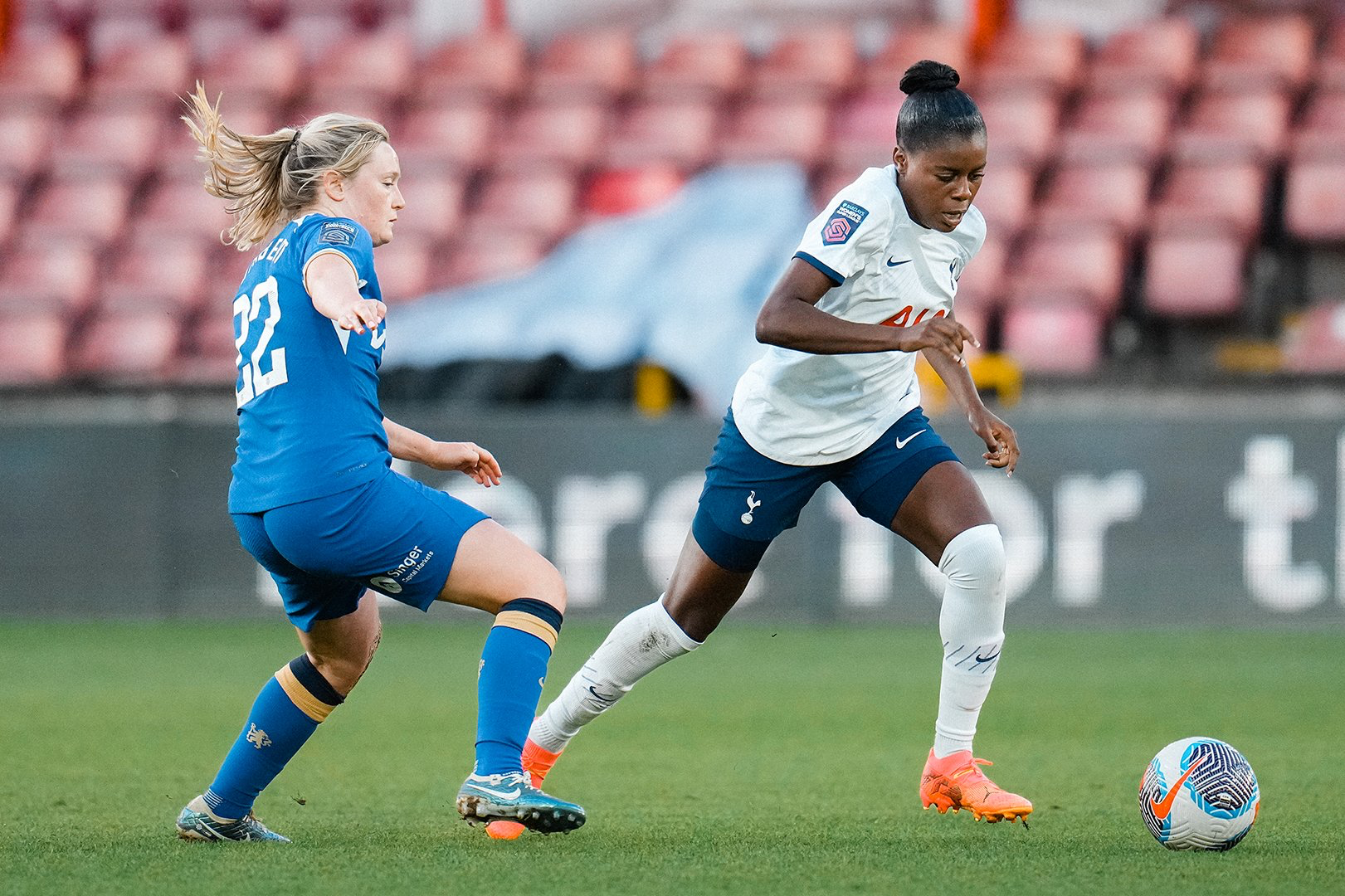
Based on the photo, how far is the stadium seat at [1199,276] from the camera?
41.1 ft

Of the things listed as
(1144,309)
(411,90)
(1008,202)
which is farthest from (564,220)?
(1144,309)

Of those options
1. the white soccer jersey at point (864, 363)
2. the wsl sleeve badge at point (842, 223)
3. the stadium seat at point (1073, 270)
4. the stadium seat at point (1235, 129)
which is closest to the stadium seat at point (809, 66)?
the stadium seat at point (1073, 270)

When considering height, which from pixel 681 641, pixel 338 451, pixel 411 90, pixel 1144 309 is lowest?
pixel 681 641

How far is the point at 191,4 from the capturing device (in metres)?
16.9

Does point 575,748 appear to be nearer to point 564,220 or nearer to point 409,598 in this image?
point 409,598

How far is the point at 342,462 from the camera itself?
12.3 ft

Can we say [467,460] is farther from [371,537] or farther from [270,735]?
[270,735]

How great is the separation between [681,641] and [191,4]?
13.9 meters

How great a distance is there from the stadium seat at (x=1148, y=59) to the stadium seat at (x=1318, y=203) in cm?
164

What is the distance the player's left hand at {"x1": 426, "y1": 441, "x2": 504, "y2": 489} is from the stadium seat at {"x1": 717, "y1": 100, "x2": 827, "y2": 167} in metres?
10.3

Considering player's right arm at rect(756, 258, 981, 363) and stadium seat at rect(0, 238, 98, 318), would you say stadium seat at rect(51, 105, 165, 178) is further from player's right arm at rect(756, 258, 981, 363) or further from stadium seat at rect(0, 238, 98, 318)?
player's right arm at rect(756, 258, 981, 363)

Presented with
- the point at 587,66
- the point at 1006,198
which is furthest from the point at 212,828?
the point at 587,66

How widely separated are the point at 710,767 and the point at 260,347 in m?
2.32

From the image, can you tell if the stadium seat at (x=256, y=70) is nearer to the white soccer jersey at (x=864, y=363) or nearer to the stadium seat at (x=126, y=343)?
the stadium seat at (x=126, y=343)
